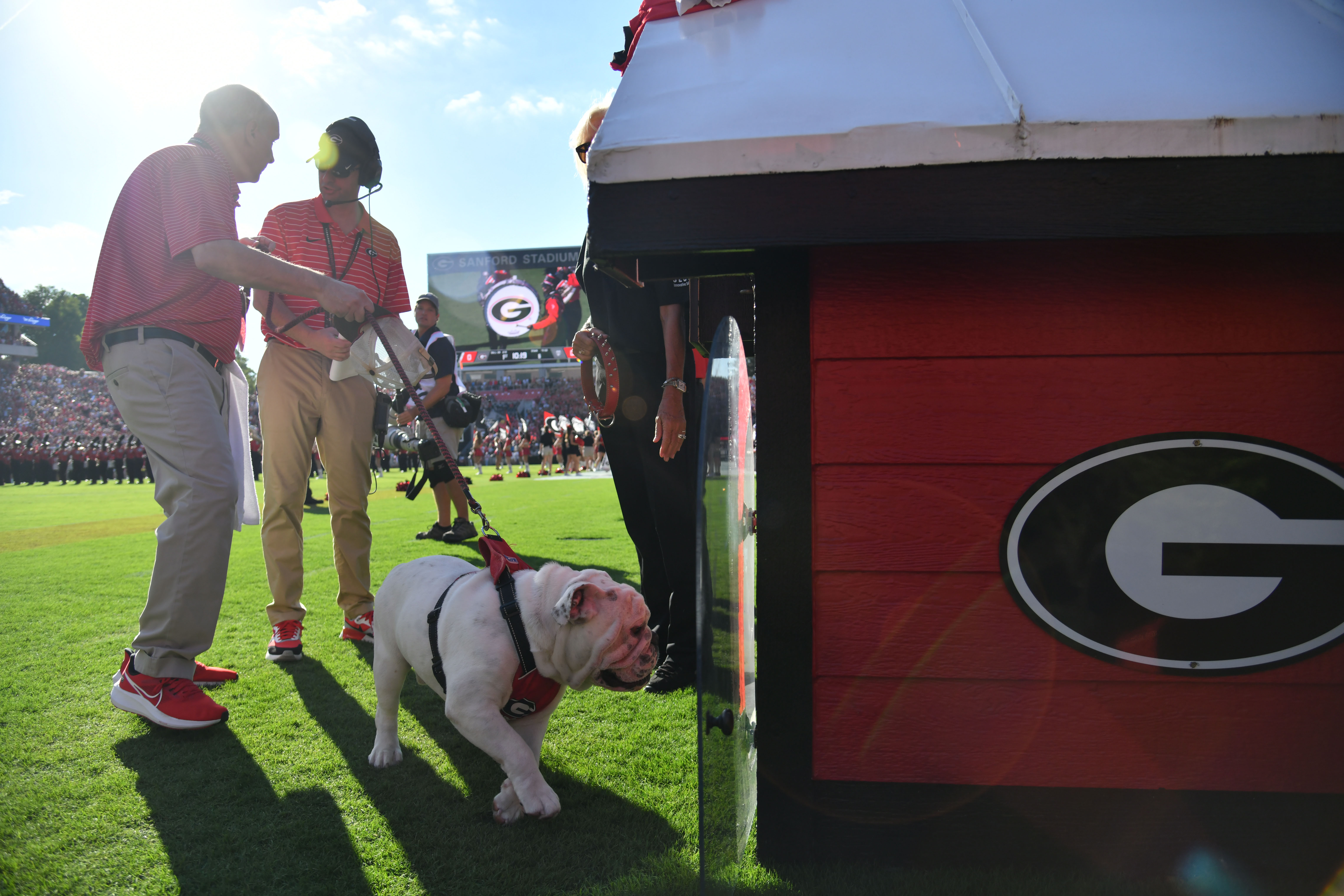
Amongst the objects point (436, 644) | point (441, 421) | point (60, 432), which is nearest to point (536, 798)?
point (436, 644)

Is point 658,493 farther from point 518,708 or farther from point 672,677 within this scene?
point 518,708

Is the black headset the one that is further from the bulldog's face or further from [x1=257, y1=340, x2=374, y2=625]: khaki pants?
the bulldog's face

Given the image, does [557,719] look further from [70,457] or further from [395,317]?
[70,457]

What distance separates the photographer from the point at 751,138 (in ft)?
4.57

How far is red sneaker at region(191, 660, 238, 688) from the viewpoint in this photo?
2.77 m

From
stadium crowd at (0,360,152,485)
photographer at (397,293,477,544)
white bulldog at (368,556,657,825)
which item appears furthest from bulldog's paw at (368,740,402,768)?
stadium crowd at (0,360,152,485)

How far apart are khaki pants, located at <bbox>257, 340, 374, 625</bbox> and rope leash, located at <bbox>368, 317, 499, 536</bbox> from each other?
0.47 metres

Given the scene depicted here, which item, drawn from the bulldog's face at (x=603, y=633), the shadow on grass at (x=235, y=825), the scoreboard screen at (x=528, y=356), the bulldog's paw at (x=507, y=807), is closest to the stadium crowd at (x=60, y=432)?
the scoreboard screen at (x=528, y=356)

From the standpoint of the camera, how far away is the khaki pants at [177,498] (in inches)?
91.5

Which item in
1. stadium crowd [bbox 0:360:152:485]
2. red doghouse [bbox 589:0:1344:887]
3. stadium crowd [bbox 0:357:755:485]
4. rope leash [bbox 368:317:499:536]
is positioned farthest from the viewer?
stadium crowd [bbox 0:360:152:485]

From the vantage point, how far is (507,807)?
5.87 ft

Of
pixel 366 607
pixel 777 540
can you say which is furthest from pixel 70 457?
pixel 777 540

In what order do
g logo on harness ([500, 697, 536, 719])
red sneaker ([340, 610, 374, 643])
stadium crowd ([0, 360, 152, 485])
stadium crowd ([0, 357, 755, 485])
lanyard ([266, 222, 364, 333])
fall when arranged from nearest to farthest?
g logo on harness ([500, 697, 536, 719]) → lanyard ([266, 222, 364, 333]) → red sneaker ([340, 610, 374, 643]) → stadium crowd ([0, 357, 755, 485]) → stadium crowd ([0, 360, 152, 485])

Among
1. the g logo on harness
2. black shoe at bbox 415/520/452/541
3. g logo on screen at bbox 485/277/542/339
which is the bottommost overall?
black shoe at bbox 415/520/452/541
